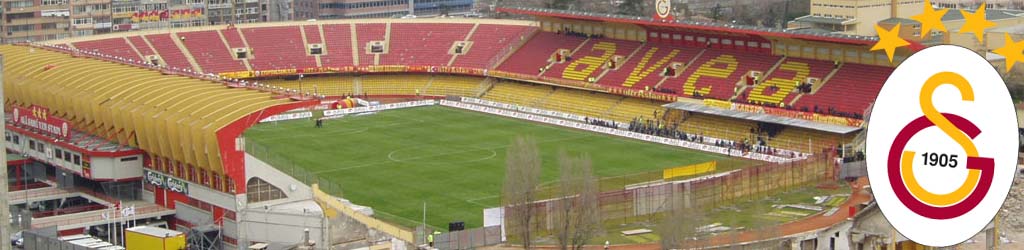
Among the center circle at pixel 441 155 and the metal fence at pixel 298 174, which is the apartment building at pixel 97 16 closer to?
the center circle at pixel 441 155

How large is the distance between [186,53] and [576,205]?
171ft

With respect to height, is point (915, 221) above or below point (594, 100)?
above

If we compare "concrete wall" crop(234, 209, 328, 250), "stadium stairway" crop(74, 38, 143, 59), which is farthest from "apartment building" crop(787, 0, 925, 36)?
"concrete wall" crop(234, 209, 328, 250)

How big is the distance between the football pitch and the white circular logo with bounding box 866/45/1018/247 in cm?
4049

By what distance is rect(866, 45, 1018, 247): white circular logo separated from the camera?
7520 millimetres

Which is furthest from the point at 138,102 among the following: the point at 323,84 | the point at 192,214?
the point at 323,84

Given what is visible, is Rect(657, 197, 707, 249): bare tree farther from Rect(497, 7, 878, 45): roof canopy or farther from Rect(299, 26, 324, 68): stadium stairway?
Rect(299, 26, 324, 68): stadium stairway

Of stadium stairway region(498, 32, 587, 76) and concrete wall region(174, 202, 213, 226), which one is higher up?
stadium stairway region(498, 32, 587, 76)

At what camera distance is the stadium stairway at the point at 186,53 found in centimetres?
8625

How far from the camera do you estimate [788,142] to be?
6512cm

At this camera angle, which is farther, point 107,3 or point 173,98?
point 107,3

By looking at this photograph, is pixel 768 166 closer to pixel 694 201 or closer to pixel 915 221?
pixel 694 201

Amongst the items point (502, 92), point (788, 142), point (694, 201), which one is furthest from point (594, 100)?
point (694, 201)

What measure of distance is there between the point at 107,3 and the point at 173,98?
235 feet
